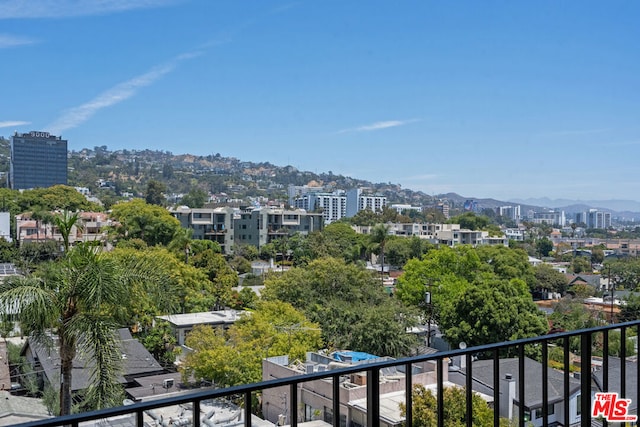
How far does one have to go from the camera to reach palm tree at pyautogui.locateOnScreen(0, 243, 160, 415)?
5145 mm

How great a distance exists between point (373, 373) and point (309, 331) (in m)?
13.7

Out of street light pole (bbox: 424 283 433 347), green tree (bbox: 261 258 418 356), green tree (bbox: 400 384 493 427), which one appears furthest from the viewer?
street light pole (bbox: 424 283 433 347)

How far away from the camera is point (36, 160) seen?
4154 inches

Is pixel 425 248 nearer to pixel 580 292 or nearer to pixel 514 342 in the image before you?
pixel 580 292

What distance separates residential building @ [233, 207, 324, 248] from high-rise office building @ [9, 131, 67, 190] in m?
70.4

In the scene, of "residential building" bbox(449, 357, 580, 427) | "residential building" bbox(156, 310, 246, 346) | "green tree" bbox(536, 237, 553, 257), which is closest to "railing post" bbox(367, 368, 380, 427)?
"residential building" bbox(449, 357, 580, 427)

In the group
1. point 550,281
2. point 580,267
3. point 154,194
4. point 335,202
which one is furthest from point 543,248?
point 335,202

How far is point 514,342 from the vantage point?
178 centimetres

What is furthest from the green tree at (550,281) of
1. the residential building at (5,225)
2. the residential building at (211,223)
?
the residential building at (5,225)

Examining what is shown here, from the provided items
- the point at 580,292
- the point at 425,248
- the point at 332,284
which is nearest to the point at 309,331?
the point at 332,284

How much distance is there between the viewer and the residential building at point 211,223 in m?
45.7

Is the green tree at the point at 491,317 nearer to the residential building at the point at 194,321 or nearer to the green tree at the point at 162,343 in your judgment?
the residential building at the point at 194,321

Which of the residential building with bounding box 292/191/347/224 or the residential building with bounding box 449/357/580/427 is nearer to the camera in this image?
the residential building with bounding box 449/357/580/427

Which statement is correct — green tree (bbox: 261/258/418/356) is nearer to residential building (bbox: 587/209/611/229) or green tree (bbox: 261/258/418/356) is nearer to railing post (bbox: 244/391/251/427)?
railing post (bbox: 244/391/251/427)
